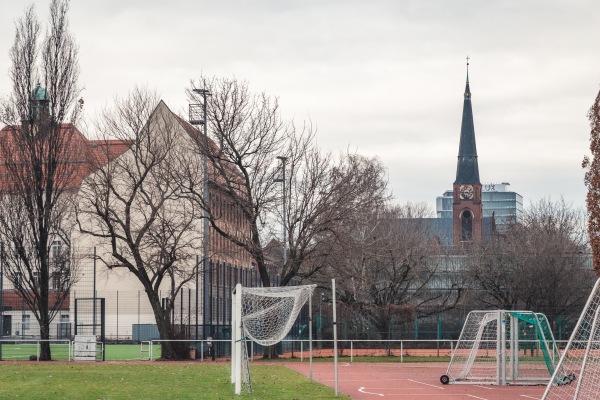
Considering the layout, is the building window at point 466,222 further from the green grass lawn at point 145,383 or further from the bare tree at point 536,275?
the green grass lawn at point 145,383

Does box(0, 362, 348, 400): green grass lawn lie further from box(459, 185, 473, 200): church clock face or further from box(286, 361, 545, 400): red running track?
box(459, 185, 473, 200): church clock face

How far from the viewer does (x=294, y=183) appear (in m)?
47.6

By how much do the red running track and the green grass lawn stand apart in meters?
1.12

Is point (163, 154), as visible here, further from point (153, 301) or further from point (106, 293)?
point (106, 293)

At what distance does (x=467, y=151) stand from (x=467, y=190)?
9635 millimetres

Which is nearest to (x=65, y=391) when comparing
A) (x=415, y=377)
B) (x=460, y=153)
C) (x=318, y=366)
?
(x=415, y=377)

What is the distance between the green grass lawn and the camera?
81.7 feet

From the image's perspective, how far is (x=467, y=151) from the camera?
144625 millimetres

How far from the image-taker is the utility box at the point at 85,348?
144ft

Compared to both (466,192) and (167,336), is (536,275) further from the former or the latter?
(466,192)

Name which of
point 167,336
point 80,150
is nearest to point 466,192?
point 167,336

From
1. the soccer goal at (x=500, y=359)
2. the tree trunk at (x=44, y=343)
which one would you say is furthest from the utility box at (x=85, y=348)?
the soccer goal at (x=500, y=359)

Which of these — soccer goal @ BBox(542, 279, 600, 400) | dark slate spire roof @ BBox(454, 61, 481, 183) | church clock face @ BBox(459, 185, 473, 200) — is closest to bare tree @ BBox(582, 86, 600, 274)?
soccer goal @ BBox(542, 279, 600, 400)

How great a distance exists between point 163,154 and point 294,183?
5.96 m
